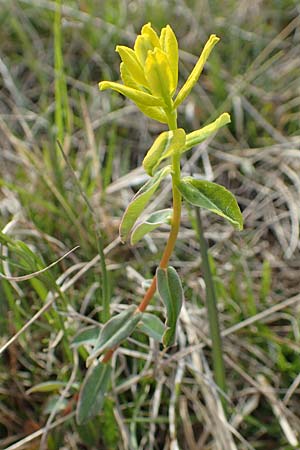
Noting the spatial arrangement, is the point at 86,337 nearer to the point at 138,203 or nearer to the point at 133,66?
the point at 138,203

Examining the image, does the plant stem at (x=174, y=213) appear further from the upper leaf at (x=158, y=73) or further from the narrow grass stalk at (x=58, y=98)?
the narrow grass stalk at (x=58, y=98)

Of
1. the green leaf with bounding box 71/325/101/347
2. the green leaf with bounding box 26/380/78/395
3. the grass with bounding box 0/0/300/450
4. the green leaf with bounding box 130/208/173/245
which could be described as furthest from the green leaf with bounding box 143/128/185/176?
the green leaf with bounding box 26/380/78/395

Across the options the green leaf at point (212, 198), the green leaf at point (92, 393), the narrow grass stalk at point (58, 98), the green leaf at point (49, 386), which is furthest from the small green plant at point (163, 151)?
the narrow grass stalk at point (58, 98)

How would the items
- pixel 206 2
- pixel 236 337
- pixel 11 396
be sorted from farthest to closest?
1. pixel 206 2
2. pixel 236 337
3. pixel 11 396

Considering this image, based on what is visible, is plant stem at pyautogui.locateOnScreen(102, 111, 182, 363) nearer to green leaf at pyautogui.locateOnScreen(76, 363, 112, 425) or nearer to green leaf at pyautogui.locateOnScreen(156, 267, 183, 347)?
green leaf at pyautogui.locateOnScreen(156, 267, 183, 347)

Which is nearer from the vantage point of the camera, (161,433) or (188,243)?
(161,433)

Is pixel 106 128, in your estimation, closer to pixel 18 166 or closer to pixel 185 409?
pixel 18 166

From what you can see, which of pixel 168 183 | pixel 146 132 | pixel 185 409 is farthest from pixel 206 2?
pixel 185 409
